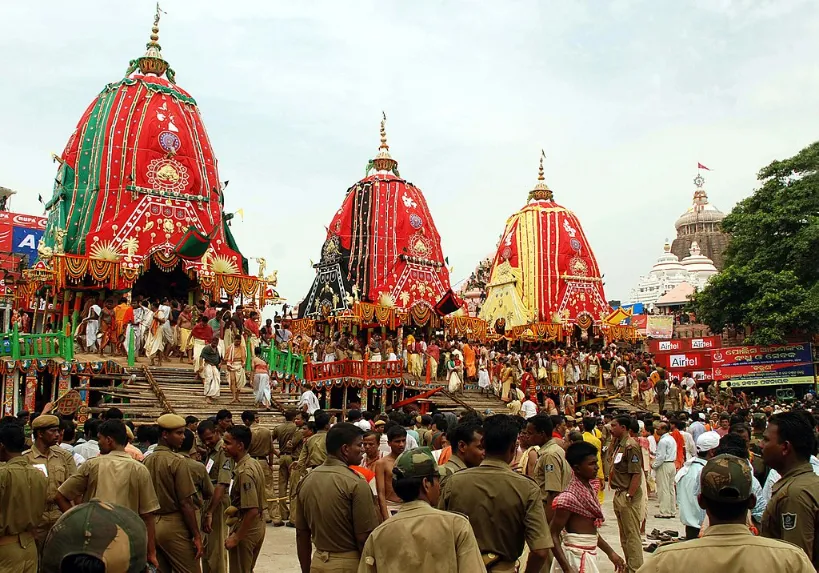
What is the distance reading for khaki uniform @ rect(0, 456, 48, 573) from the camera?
529cm

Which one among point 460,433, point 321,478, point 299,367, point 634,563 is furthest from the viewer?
point 299,367

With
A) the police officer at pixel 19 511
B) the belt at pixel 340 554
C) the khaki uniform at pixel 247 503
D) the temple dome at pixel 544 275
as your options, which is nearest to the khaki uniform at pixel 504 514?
the belt at pixel 340 554

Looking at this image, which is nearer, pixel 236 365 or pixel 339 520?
pixel 339 520

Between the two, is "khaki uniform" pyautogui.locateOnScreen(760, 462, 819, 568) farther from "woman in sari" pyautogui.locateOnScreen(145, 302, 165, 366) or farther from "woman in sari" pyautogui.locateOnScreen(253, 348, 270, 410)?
"woman in sari" pyautogui.locateOnScreen(145, 302, 165, 366)

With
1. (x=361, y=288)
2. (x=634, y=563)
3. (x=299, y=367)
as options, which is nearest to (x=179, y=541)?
(x=634, y=563)

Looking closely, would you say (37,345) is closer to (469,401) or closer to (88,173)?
(88,173)

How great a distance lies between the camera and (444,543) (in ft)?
11.2

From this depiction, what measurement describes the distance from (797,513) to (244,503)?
12.0 feet

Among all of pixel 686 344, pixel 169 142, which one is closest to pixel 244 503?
pixel 169 142

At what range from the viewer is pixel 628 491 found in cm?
809

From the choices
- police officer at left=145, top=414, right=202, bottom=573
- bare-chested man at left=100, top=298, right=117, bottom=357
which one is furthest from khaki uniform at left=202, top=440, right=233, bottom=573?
bare-chested man at left=100, top=298, right=117, bottom=357

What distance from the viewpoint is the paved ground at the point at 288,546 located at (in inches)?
342

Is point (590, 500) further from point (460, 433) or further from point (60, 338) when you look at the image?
point (60, 338)

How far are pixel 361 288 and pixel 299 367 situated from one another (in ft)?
39.2
